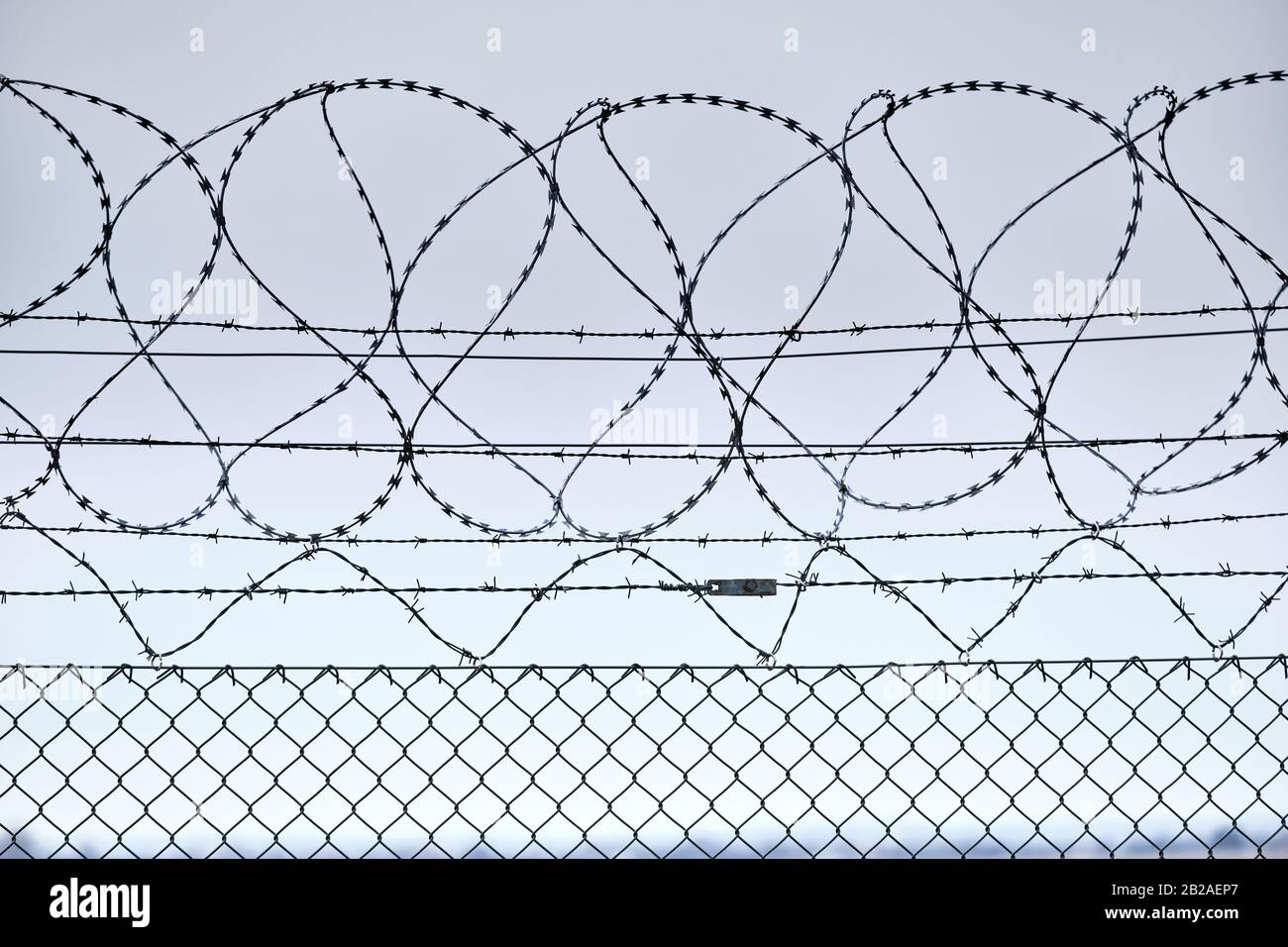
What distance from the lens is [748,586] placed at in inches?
142

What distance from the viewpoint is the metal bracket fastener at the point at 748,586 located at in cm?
359

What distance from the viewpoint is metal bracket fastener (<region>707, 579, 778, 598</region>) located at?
11.8 ft

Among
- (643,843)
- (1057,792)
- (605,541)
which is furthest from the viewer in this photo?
(605,541)

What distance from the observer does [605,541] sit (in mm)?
3812

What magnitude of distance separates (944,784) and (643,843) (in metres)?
0.74
